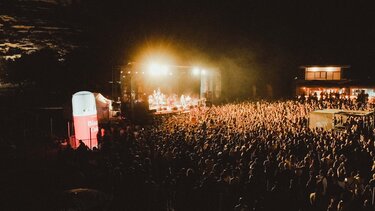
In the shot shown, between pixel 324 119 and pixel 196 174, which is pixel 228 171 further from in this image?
pixel 324 119

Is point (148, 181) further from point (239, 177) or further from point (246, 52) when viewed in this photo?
point (246, 52)

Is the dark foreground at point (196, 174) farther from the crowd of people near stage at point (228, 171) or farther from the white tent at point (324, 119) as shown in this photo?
the white tent at point (324, 119)

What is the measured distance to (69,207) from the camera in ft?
16.0

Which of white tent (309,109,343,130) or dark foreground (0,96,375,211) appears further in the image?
white tent (309,109,343,130)

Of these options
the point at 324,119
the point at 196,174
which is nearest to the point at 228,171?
the point at 196,174

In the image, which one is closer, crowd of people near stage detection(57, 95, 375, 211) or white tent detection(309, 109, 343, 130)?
crowd of people near stage detection(57, 95, 375, 211)

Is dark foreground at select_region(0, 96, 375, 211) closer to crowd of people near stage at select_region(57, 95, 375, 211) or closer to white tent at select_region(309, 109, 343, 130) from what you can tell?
crowd of people near stage at select_region(57, 95, 375, 211)

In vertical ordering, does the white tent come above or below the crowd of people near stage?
above

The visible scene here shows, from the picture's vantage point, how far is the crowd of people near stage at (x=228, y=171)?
5.14 meters

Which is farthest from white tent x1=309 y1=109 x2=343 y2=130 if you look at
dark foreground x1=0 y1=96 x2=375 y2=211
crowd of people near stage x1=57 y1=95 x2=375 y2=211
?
crowd of people near stage x1=57 y1=95 x2=375 y2=211

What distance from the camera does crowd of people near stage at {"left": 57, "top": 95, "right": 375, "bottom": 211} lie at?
5.14m

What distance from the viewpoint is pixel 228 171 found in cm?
611

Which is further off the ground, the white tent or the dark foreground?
the white tent

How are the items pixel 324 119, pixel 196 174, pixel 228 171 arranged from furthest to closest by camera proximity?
pixel 324 119 < pixel 228 171 < pixel 196 174
